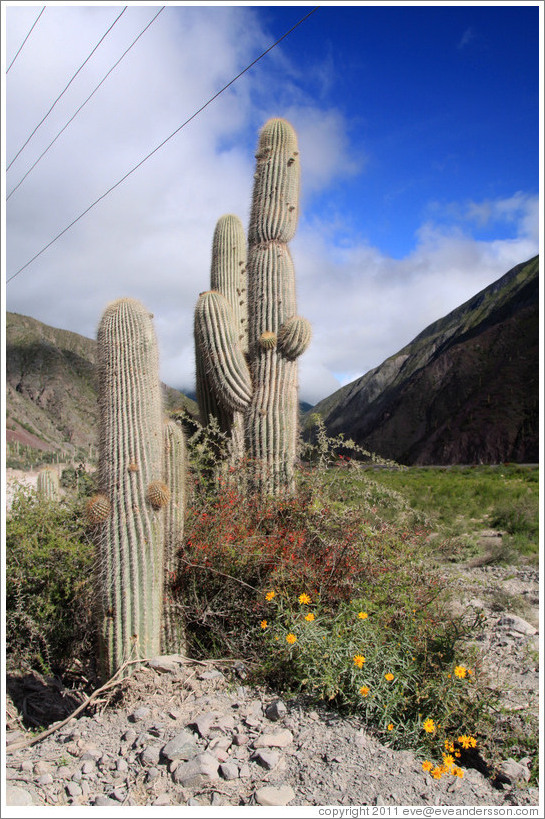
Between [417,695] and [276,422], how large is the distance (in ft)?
12.3

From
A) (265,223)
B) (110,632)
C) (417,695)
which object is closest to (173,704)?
(110,632)

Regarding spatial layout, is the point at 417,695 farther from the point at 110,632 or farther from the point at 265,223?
the point at 265,223

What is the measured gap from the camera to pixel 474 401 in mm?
49156

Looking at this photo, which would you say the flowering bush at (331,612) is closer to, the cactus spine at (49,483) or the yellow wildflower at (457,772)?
the yellow wildflower at (457,772)

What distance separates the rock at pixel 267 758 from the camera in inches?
110

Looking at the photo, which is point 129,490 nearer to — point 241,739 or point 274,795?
point 241,739

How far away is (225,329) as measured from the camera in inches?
267

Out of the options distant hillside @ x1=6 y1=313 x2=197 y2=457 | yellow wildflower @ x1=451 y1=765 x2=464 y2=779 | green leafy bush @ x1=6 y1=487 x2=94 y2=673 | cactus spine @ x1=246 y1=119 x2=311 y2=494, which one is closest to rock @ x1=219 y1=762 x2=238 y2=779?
yellow wildflower @ x1=451 y1=765 x2=464 y2=779

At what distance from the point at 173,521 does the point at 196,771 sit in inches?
78.7

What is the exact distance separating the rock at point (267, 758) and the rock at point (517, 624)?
3.20 m

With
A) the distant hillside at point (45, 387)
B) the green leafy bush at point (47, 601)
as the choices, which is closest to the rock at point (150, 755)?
the green leafy bush at point (47, 601)

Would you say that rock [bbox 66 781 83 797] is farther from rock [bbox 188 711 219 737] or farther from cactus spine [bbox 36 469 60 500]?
cactus spine [bbox 36 469 60 500]

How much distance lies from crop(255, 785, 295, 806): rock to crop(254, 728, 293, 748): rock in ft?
0.92

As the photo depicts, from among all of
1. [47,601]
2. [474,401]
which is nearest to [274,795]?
[47,601]
